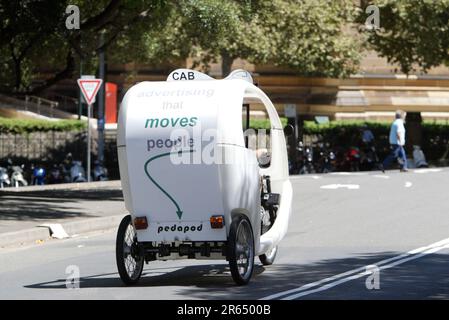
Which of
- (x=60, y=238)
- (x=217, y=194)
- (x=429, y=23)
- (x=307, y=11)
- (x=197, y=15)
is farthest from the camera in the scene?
(x=307, y=11)

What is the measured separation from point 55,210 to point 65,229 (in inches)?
119

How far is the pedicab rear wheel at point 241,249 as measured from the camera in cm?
1368

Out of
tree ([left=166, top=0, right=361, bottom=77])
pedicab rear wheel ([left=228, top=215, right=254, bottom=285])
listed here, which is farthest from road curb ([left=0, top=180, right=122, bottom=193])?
pedicab rear wheel ([left=228, top=215, right=254, bottom=285])

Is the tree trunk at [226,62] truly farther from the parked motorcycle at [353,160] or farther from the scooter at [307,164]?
the parked motorcycle at [353,160]

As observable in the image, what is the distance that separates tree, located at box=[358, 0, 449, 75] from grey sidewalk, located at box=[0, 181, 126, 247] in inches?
540

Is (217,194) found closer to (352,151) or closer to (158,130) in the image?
(158,130)

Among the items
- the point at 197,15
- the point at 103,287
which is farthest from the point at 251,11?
the point at 103,287

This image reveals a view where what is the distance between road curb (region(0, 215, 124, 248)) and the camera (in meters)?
19.3

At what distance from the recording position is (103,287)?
→ 13891 mm

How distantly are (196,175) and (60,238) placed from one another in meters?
7.17

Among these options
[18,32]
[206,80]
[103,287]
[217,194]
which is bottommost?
[103,287]

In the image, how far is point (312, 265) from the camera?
51.7 ft

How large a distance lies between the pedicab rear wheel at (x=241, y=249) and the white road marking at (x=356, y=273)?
70cm

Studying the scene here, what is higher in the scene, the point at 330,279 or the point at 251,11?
the point at 251,11
